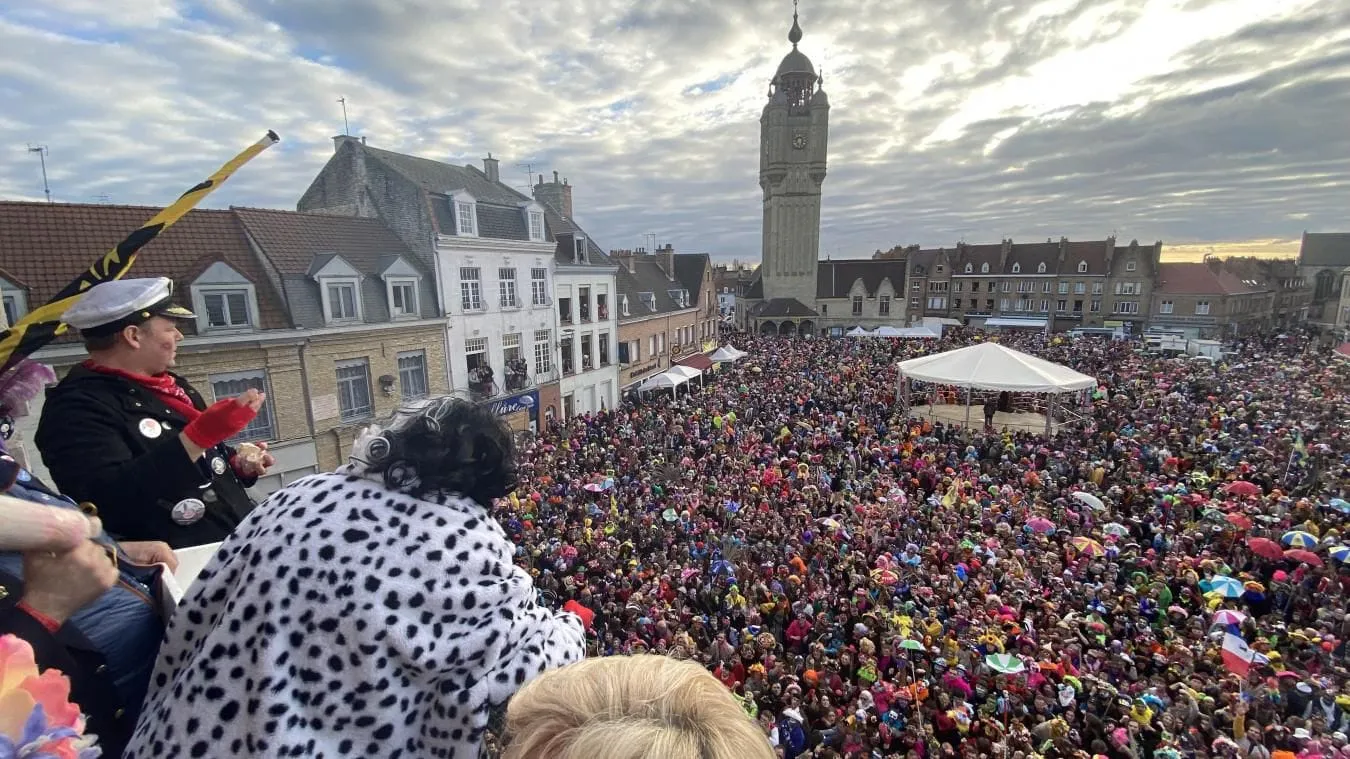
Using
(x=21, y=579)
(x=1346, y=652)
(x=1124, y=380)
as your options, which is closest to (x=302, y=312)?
(x=21, y=579)

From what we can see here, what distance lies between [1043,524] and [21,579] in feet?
41.9

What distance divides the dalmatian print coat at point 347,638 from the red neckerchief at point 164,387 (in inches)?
56.8

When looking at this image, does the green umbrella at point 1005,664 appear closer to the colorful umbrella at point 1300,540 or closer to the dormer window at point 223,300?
the colorful umbrella at point 1300,540

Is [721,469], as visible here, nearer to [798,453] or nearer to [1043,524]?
[798,453]

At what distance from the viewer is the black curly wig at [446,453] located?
1.43 metres

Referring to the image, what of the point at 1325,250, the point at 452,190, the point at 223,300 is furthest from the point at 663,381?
the point at 1325,250

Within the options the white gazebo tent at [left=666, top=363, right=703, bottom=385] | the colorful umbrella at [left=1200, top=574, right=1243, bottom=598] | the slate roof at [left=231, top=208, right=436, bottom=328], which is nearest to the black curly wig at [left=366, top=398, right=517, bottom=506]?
the colorful umbrella at [left=1200, top=574, right=1243, bottom=598]

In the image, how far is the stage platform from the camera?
21.9m

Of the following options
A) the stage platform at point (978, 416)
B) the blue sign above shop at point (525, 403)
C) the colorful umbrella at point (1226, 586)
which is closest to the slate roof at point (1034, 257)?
the stage platform at point (978, 416)

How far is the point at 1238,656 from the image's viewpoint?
664cm

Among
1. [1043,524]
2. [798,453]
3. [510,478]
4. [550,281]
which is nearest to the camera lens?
[510,478]

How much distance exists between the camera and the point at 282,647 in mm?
1264

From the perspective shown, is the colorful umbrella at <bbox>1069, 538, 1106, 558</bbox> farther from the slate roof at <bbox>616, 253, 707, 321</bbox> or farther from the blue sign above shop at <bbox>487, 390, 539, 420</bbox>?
the slate roof at <bbox>616, 253, 707, 321</bbox>

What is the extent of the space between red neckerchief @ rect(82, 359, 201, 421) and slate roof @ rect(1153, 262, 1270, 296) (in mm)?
70045
